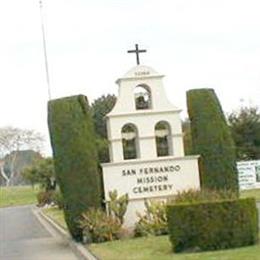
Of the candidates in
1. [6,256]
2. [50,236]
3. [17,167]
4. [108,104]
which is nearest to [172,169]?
[6,256]

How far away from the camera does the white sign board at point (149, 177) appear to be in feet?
77.7

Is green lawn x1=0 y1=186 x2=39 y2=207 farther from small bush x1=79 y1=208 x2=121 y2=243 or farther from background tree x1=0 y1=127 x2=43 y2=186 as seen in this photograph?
small bush x1=79 y1=208 x2=121 y2=243

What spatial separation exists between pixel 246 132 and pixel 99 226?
40523 millimetres

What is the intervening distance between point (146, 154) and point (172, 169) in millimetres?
904

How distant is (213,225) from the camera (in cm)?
1739

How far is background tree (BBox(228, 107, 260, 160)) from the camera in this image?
61.5m

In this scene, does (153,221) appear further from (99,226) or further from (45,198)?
(45,198)

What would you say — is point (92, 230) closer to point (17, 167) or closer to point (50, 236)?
point (50, 236)

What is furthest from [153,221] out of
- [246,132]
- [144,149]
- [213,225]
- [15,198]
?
[15,198]

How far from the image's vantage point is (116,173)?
23719 mm

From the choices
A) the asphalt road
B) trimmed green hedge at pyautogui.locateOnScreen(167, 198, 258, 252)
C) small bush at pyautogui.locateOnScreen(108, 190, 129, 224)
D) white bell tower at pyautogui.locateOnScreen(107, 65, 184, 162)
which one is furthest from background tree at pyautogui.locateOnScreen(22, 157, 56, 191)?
trimmed green hedge at pyautogui.locateOnScreen(167, 198, 258, 252)

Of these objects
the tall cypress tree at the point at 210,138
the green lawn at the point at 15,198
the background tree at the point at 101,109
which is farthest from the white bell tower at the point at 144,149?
the green lawn at the point at 15,198

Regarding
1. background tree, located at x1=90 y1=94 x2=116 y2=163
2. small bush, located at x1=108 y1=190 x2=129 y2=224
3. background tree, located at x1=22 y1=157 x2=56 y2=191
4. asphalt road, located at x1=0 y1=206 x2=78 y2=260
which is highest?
background tree, located at x1=90 y1=94 x2=116 y2=163

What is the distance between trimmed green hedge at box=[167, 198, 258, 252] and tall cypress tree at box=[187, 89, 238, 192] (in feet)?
21.4
